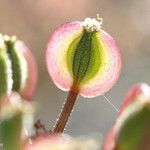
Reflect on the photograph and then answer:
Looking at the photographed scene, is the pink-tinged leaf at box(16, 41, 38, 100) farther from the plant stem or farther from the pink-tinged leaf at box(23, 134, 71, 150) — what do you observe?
the pink-tinged leaf at box(23, 134, 71, 150)

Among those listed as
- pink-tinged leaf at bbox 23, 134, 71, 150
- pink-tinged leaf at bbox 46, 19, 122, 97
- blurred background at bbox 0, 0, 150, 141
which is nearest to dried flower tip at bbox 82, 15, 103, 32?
pink-tinged leaf at bbox 46, 19, 122, 97

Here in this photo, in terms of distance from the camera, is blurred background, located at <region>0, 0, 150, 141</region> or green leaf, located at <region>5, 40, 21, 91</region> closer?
green leaf, located at <region>5, 40, 21, 91</region>

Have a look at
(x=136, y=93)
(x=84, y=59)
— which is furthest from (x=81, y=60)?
(x=136, y=93)

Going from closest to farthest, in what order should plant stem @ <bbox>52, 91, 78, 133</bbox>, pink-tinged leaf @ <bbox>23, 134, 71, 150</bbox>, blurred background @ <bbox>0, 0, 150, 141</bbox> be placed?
pink-tinged leaf @ <bbox>23, 134, 71, 150</bbox> → plant stem @ <bbox>52, 91, 78, 133</bbox> → blurred background @ <bbox>0, 0, 150, 141</bbox>

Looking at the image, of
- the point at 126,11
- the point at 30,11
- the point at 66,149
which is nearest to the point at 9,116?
the point at 66,149

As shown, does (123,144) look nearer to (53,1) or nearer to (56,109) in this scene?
(56,109)

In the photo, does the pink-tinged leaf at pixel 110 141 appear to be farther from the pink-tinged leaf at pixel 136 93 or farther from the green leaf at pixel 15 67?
the green leaf at pixel 15 67
